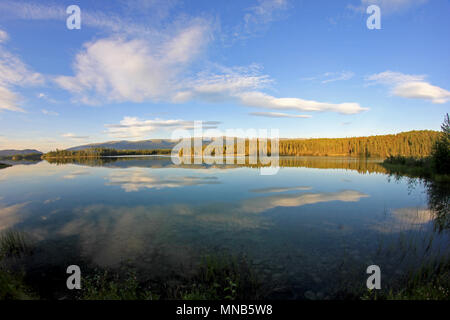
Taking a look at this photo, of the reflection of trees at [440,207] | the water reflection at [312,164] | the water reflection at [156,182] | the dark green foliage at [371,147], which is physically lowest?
the reflection of trees at [440,207]

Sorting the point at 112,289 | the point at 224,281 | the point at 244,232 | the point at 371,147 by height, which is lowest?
the point at 244,232

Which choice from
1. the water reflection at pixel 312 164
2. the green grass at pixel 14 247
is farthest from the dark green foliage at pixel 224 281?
the water reflection at pixel 312 164

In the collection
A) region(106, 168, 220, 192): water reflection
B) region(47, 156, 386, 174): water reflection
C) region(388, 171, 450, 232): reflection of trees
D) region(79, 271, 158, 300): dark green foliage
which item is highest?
region(47, 156, 386, 174): water reflection

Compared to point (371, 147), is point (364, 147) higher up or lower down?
higher up

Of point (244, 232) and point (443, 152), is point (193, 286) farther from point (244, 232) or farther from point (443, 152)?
point (443, 152)

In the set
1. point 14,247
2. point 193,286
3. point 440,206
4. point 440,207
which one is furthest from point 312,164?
point 14,247

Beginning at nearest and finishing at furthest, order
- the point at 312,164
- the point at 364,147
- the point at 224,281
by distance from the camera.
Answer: the point at 224,281 → the point at 312,164 → the point at 364,147

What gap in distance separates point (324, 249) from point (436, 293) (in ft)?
12.5

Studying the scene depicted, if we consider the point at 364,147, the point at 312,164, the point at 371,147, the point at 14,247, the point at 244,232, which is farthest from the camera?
the point at 364,147

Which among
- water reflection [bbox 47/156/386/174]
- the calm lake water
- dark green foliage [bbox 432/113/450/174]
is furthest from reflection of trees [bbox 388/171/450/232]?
water reflection [bbox 47/156/386/174]

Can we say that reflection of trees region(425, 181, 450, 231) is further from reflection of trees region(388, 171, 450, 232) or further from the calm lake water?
the calm lake water

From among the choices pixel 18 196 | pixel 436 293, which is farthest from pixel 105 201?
pixel 436 293

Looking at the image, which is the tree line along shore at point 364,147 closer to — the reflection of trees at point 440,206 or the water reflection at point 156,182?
the reflection of trees at point 440,206
